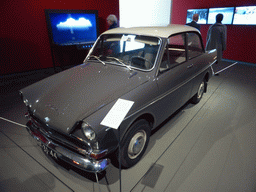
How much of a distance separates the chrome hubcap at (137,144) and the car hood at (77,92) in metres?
0.65

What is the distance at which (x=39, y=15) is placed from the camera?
5.91 meters

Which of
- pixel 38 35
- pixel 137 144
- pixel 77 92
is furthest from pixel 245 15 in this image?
pixel 38 35

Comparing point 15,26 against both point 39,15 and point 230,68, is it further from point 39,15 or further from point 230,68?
point 230,68

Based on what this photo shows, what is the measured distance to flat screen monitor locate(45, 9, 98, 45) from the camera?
19.1 feet

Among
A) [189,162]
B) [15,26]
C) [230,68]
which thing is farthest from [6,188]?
[230,68]

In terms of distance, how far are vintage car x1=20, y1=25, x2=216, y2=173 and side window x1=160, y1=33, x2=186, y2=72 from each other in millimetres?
20

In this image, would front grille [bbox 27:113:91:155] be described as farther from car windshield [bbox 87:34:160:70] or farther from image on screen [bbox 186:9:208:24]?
image on screen [bbox 186:9:208:24]

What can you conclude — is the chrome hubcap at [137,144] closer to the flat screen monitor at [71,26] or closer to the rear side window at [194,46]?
the rear side window at [194,46]

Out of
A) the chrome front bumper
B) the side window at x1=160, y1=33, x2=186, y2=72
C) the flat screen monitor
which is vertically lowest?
the chrome front bumper

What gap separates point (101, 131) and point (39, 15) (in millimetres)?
5949

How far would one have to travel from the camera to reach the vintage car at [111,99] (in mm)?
1779

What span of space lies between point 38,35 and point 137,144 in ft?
18.9

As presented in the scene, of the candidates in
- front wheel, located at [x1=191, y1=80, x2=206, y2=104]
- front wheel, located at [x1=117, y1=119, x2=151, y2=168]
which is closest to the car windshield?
front wheel, located at [x1=117, y1=119, x2=151, y2=168]

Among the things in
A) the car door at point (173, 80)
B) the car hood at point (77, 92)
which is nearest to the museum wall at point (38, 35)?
the car hood at point (77, 92)
